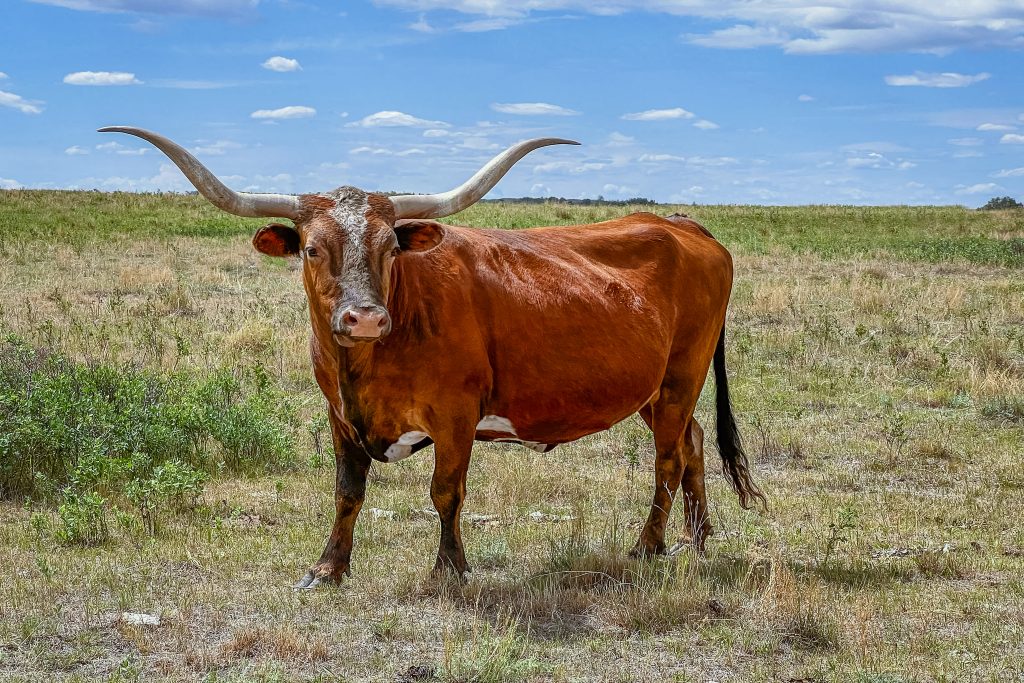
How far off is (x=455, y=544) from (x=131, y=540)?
238 cm

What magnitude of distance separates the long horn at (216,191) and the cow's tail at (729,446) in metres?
3.35

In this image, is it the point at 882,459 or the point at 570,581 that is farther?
the point at 882,459

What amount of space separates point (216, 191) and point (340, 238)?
719 mm

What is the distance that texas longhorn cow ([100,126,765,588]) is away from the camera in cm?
527

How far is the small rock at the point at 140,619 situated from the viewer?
5.48 metres

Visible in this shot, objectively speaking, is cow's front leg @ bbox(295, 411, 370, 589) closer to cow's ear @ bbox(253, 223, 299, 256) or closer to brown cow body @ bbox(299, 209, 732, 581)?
brown cow body @ bbox(299, 209, 732, 581)

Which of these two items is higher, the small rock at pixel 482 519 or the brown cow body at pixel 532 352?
the brown cow body at pixel 532 352

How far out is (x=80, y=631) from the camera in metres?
5.40

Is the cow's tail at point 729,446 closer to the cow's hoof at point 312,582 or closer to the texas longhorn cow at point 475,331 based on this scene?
the texas longhorn cow at point 475,331

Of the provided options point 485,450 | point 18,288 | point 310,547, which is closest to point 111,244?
point 18,288

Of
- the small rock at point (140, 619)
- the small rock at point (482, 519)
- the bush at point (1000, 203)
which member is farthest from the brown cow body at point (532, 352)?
the bush at point (1000, 203)

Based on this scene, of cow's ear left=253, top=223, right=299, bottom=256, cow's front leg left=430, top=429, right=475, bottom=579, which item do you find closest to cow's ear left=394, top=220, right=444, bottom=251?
cow's ear left=253, top=223, right=299, bottom=256

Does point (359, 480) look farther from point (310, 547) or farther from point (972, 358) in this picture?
point (972, 358)

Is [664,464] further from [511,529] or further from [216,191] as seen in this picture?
[216,191]
